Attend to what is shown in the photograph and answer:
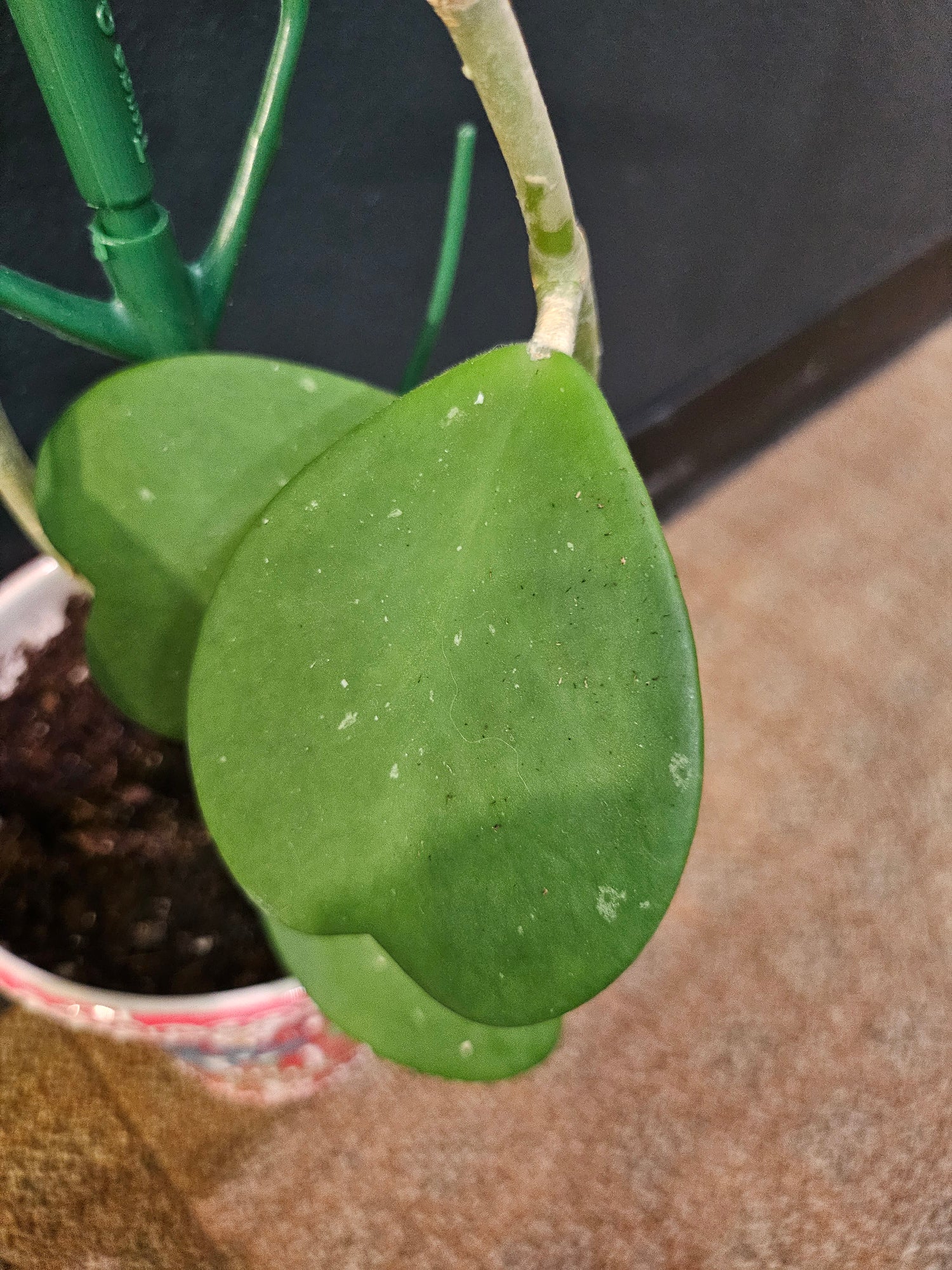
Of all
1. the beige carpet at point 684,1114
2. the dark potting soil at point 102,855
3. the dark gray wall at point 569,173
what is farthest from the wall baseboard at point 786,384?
the dark potting soil at point 102,855

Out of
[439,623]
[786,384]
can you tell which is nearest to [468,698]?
[439,623]

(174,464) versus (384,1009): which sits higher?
(174,464)

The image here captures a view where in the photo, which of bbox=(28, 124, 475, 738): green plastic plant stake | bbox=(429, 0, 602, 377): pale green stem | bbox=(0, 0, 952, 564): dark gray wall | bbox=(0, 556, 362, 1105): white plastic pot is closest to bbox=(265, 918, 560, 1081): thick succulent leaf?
bbox=(0, 556, 362, 1105): white plastic pot

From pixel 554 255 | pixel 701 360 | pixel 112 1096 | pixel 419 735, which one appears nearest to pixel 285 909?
pixel 419 735

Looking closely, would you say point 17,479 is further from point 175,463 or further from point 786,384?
point 786,384

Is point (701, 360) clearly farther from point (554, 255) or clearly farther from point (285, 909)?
point (285, 909)

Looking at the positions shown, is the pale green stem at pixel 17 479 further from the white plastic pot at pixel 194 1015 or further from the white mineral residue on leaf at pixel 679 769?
the white mineral residue on leaf at pixel 679 769

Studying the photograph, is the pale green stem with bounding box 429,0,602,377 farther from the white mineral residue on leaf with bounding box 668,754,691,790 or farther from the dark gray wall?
the dark gray wall
